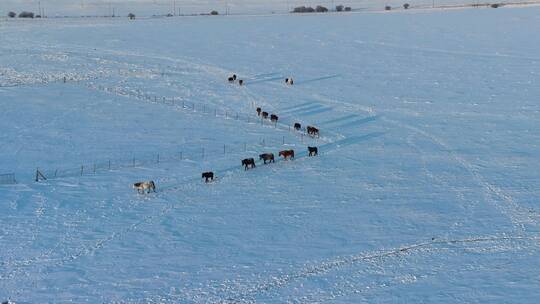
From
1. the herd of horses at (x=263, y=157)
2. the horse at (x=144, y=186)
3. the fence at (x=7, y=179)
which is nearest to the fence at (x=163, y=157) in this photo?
the fence at (x=7, y=179)

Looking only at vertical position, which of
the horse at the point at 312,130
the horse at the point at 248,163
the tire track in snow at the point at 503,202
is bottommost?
the tire track in snow at the point at 503,202

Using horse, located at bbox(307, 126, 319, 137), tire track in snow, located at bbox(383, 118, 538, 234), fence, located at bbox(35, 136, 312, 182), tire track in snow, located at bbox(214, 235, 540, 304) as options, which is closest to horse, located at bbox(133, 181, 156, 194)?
fence, located at bbox(35, 136, 312, 182)

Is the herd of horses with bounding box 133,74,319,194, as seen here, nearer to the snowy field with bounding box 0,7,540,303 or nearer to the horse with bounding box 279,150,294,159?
the horse with bounding box 279,150,294,159

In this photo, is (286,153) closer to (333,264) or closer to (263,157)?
(263,157)

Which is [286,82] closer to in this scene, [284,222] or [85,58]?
[85,58]

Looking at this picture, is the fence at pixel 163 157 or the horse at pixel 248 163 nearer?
the fence at pixel 163 157

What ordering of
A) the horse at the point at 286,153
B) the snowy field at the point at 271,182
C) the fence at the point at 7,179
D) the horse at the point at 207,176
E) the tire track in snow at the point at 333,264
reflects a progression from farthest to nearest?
the horse at the point at 286,153 → the horse at the point at 207,176 → the fence at the point at 7,179 → the snowy field at the point at 271,182 → the tire track in snow at the point at 333,264

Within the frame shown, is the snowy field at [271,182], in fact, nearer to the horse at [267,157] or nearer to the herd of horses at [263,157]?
the herd of horses at [263,157]
